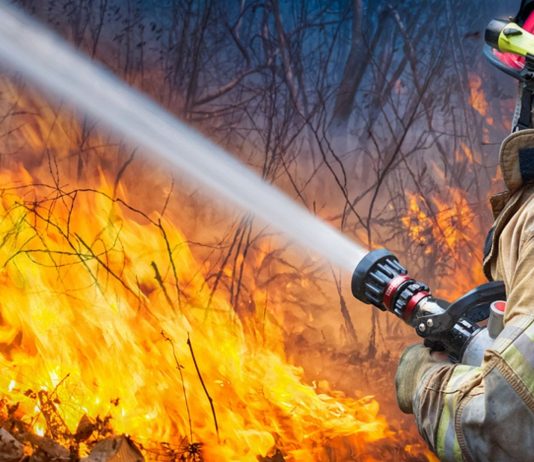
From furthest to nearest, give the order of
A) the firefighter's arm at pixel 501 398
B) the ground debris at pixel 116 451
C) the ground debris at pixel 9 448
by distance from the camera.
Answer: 1. the ground debris at pixel 116 451
2. the ground debris at pixel 9 448
3. the firefighter's arm at pixel 501 398

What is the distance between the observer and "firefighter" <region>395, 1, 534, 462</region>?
4.93 feet

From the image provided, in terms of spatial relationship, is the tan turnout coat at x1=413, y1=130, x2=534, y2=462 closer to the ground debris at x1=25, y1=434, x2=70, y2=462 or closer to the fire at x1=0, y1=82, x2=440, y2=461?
the fire at x1=0, y1=82, x2=440, y2=461

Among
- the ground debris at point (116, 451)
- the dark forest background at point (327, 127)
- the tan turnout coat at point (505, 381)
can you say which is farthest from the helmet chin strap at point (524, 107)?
the ground debris at point (116, 451)

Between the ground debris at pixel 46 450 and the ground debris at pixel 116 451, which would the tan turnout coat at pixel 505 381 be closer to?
the ground debris at pixel 116 451

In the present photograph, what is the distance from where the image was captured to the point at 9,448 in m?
4.02

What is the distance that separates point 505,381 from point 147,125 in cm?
339

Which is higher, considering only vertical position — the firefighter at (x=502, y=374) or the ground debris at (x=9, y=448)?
the firefighter at (x=502, y=374)

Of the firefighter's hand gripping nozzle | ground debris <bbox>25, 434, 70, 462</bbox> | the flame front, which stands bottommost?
ground debris <bbox>25, 434, 70, 462</bbox>

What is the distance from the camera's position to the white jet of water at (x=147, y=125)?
4352 mm

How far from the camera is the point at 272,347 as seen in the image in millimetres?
4492

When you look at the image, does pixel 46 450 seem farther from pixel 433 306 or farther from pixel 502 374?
pixel 502 374

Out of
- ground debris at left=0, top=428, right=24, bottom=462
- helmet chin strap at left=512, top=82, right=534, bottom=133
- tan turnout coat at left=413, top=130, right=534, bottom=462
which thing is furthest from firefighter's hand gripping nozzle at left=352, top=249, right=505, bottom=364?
ground debris at left=0, top=428, right=24, bottom=462

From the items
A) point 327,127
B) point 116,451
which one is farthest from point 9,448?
point 327,127

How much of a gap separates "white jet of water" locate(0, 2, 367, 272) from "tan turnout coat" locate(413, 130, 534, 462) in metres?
2.50
